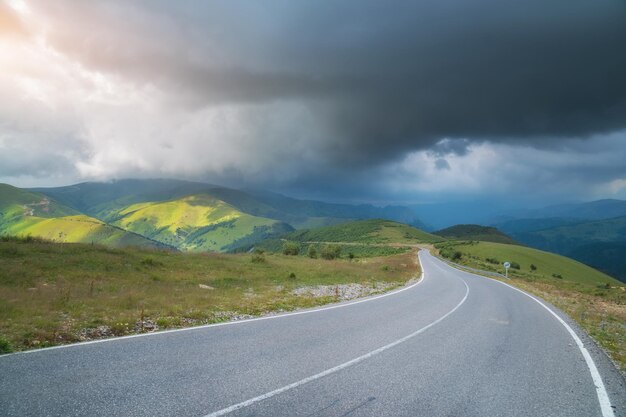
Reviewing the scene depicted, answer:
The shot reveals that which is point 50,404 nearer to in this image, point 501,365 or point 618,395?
point 501,365

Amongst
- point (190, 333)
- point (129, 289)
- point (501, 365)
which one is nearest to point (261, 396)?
point (190, 333)

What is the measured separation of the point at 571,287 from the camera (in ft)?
151

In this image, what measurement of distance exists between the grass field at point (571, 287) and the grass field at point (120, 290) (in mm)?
12868

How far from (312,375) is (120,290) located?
1441cm

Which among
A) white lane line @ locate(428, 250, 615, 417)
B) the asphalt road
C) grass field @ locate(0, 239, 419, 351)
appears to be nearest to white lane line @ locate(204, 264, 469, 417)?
the asphalt road

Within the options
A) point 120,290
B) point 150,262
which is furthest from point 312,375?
point 150,262

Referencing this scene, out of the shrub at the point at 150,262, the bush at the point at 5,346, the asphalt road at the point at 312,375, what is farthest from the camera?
the shrub at the point at 150,262

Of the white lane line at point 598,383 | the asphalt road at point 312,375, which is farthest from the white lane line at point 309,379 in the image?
the white lane line at point 598,383

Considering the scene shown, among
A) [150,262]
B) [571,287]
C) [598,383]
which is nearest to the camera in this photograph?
[598,383]

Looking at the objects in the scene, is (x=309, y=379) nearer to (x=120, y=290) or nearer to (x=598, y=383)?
(x=598, y=383)

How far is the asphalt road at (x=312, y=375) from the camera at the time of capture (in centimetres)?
570

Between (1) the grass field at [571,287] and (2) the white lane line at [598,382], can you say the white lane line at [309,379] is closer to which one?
(2) the white lane line at [598,382]

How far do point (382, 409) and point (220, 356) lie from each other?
407 cm

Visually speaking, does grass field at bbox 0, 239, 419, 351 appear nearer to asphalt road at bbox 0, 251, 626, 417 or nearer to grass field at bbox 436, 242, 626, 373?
asphalt road at bbox 0, 251, 626, 417
